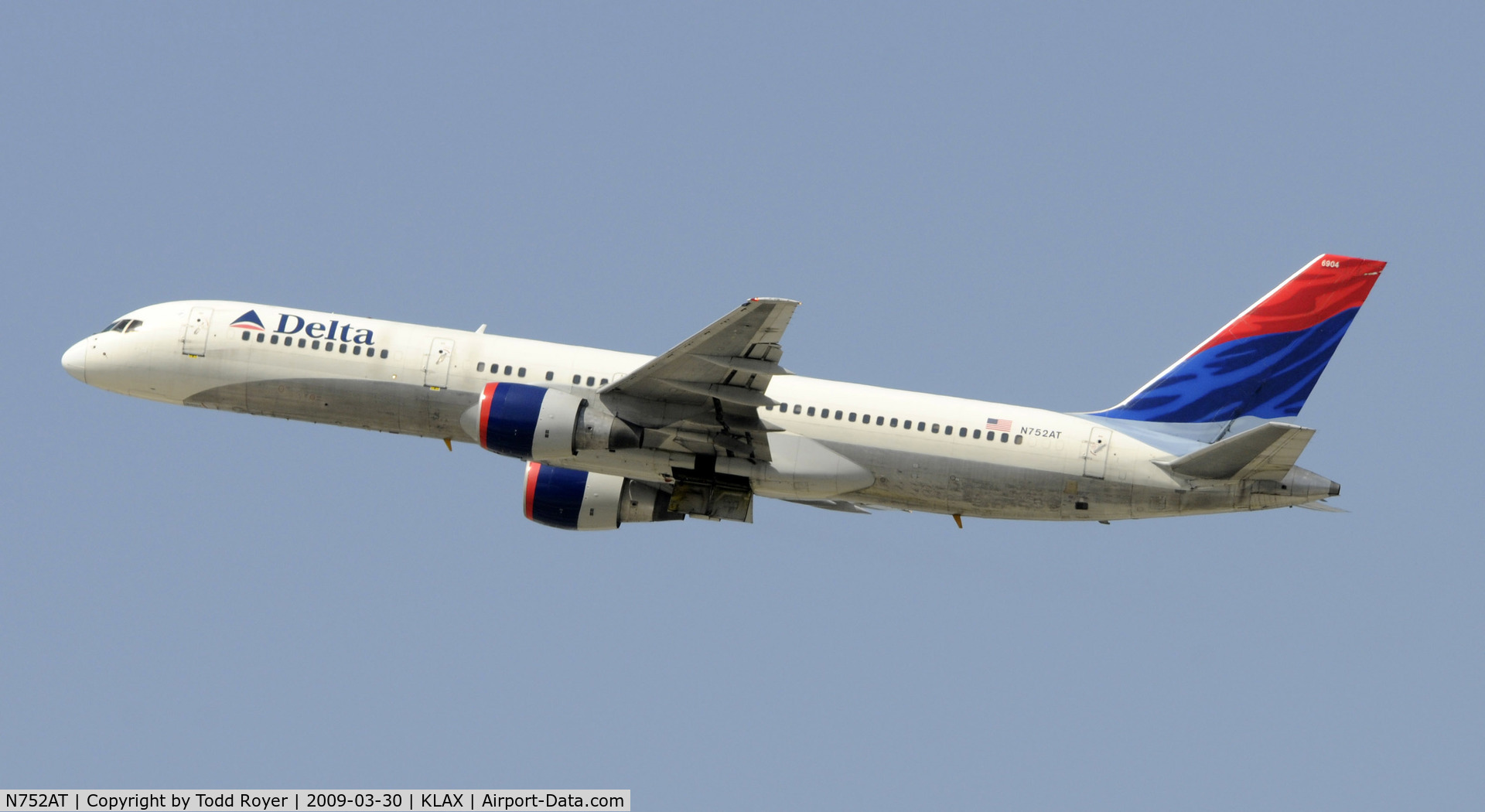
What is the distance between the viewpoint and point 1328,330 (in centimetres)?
4503

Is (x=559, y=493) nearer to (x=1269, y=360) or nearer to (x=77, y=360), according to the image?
(x=77, y=360)

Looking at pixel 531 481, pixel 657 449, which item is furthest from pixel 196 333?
pixel 657 449

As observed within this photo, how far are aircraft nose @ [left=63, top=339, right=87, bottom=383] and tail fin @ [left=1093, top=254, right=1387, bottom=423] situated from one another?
2810 centimetres

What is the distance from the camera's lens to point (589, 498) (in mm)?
47406

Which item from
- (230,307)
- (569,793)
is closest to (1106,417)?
(569,793)

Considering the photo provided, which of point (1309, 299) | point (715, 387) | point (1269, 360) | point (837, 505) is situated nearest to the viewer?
point (715, 387)

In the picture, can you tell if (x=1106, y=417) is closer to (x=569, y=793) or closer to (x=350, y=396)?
(x=569, y=793)

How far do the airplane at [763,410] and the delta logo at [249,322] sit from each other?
42 mm

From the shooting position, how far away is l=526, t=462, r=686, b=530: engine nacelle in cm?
4734

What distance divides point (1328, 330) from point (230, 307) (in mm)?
29813

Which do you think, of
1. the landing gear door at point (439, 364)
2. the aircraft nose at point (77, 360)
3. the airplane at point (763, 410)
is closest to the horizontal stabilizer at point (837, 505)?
Answer: the airplane at point (763, 410)

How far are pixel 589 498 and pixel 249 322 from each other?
1047 centimetres

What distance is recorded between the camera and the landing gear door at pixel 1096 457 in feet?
141

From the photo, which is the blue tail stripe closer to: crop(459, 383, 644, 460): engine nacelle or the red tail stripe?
the red tail stripe
